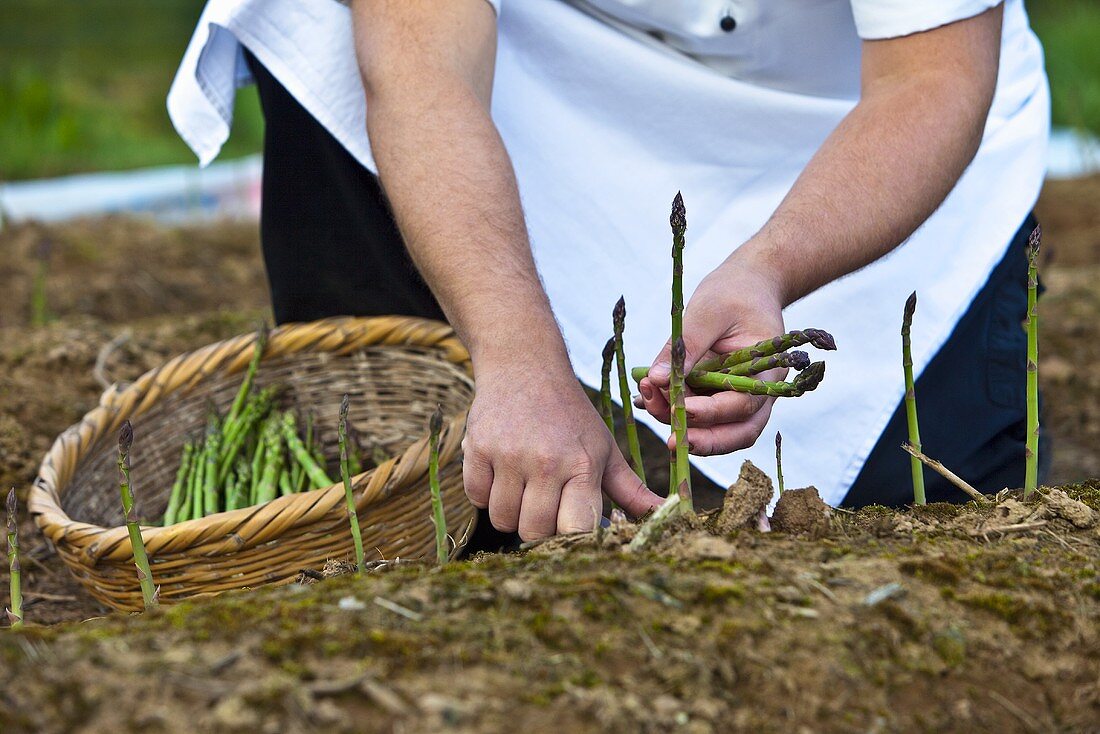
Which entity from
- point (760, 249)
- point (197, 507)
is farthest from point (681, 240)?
point (197, 507)

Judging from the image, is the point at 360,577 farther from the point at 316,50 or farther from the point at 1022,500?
the point at 316,50

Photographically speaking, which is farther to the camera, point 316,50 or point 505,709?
point 316,50

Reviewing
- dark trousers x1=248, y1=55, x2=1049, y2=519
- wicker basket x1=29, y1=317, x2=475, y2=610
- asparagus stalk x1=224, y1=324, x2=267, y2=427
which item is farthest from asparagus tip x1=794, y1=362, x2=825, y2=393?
asparagus stalk x1=224, y1=324, x2=267, y2=427

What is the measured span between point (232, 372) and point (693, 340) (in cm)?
119

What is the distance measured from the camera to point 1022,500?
46.6 inches

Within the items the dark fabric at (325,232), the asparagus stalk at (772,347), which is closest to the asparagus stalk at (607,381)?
the asparagus stalk at (772,347)

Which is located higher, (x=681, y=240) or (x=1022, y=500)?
(x=681, y=240)

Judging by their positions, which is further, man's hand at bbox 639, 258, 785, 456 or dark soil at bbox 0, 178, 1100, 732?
man's hand at bbox 639, 258, 785, 456

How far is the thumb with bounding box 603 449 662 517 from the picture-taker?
120cm

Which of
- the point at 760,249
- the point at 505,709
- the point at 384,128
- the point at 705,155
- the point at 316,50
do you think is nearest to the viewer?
the point at 505,709

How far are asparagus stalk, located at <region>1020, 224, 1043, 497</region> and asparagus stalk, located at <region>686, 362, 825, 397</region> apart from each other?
242 millimetres

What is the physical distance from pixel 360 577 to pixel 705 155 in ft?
3.96

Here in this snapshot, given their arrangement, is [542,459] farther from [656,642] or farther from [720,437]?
[656,642]

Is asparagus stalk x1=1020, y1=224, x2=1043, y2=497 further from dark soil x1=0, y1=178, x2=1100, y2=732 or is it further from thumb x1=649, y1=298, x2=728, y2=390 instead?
thumb x1=649, y1=298, x2=728, y2=390
